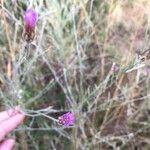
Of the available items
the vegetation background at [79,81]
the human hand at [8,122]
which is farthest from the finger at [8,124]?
the vegetation background at [79,81]

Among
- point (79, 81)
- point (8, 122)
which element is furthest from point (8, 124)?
point (79, 81)

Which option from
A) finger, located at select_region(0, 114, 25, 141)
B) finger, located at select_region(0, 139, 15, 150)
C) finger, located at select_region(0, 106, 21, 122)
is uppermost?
finger, located at select_region(0, 106, 21, 122)

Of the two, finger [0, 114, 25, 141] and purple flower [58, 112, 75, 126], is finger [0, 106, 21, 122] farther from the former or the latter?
purple flower [58, 112, 75, 126]

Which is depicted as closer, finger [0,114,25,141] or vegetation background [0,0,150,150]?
finger [0,114,25,141]

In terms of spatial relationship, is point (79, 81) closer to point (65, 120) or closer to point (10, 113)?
point (10, 113)

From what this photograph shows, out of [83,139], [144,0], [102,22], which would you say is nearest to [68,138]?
[83,139]

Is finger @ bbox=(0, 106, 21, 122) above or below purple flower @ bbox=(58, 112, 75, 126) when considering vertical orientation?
above

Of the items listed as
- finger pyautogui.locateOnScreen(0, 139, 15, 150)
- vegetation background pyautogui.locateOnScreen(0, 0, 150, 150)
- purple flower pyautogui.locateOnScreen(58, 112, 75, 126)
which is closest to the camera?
purple flower pyautogui.locateOnScreen(58, 112, 75, 126)

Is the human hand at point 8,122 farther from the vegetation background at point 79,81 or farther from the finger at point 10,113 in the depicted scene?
the vegetation background at point 79,81

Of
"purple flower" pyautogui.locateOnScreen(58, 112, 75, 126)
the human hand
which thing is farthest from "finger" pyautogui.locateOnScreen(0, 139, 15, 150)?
"purple flower" pyautogui.locateOnScreen(58, 112, 75, 126)

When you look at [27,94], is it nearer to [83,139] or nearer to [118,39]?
[83,139]
